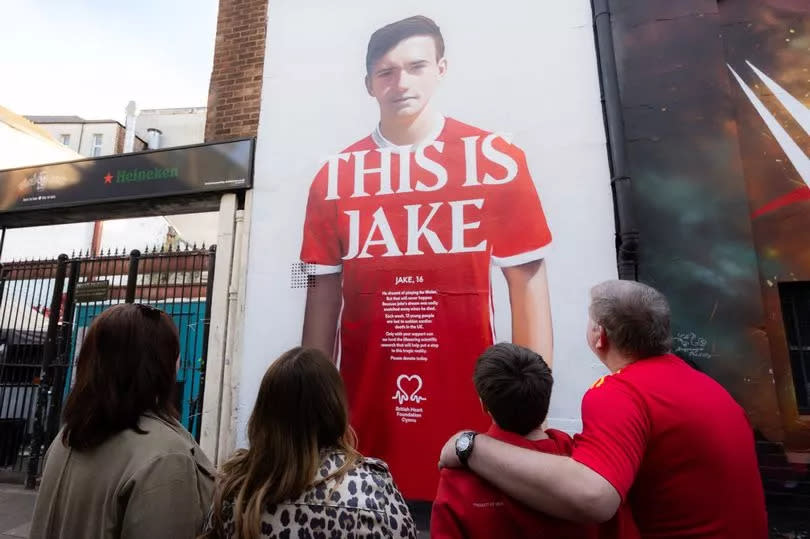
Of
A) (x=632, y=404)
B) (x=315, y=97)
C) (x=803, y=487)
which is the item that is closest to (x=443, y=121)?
(x=315, y=97)

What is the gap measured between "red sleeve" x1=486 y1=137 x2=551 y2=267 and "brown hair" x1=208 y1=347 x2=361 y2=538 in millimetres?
3264

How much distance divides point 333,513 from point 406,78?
16.0ft

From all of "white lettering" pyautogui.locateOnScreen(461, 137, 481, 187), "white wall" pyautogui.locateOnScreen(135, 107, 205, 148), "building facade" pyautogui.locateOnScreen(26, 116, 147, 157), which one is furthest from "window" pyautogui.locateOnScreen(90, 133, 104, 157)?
A: "white lettering" pyautogui.locateOnScreen(461, 137, 481, 187)

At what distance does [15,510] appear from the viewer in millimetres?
5125

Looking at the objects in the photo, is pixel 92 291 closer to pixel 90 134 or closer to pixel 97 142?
pixel 97 142

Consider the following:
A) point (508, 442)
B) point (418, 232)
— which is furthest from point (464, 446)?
point (418, 232)

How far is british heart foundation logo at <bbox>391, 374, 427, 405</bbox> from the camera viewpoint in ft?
14.8

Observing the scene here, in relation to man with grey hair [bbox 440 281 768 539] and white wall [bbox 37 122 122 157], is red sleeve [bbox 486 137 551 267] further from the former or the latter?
white wall [bbox 37 122 122 157]

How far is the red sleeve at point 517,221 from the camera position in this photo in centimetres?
453

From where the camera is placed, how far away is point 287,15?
595 centimetres

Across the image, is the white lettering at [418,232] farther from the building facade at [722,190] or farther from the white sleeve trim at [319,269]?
the building facade at [722,190]

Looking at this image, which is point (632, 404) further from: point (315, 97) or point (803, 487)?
point (315, 97)

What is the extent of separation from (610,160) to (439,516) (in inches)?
155

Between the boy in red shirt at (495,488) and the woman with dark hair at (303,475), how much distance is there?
175 millimetres
